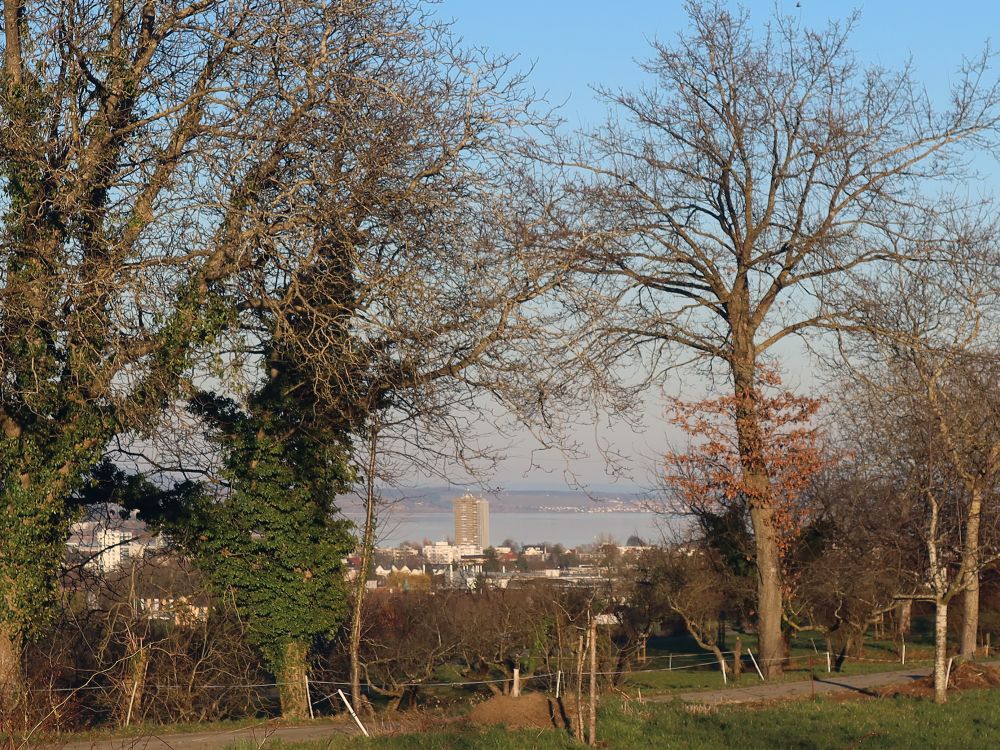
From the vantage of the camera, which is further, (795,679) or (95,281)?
(795,679)

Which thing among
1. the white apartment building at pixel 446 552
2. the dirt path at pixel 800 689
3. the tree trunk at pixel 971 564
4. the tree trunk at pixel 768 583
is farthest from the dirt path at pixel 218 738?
the white apartment building at pixel 446 552

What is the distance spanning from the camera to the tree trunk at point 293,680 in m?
16.5

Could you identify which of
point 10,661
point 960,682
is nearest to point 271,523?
point 10,661

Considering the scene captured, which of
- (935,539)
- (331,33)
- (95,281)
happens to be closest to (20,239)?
(95,281)

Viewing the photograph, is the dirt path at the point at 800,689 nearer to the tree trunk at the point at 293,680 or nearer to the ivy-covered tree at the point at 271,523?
the tree trunk at the point at 293,680

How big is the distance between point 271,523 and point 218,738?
421 centimetres

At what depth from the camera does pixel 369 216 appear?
13547mm

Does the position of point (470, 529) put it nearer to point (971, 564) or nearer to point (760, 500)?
point (760, 500)

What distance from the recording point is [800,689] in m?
18.5

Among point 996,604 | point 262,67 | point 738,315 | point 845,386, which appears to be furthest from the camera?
point 996,604

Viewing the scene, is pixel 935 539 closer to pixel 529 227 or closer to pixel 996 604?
pixel 529 227

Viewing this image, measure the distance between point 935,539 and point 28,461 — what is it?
12.4m

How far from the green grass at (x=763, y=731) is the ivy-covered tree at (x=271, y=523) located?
4927 millimetres

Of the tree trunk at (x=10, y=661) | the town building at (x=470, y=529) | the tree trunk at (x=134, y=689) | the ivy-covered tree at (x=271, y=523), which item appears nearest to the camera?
the tree trunk at (x=10, y=661)
